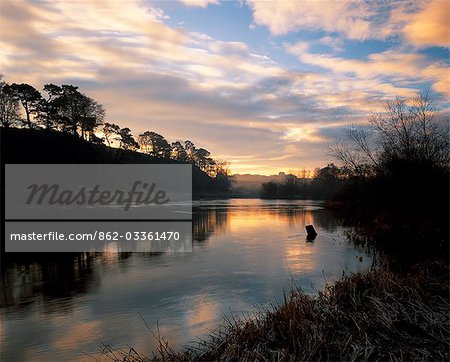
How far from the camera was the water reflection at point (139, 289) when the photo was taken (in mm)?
8273

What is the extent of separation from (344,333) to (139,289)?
24.9 feet

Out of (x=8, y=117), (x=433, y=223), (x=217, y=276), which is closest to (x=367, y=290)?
(x=217, y=276)

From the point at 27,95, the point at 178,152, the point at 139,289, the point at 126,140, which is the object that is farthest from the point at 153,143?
the point at 139,289

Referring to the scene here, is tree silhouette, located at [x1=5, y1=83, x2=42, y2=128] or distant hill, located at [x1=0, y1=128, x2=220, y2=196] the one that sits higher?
tree silhouette, located at [x1=5, y1=83, x2=42, y2=128]

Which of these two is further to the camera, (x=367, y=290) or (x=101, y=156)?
(x=101, y=156)

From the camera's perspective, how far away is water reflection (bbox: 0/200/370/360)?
8.27 metres

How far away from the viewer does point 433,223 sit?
65.3ft

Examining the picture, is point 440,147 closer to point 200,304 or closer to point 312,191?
point 200,304

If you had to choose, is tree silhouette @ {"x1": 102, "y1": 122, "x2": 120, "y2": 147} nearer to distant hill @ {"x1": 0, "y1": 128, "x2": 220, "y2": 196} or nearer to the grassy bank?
distant hill @ {"x1": 0, "y1": 128, "x2": 220, "y2": 196}

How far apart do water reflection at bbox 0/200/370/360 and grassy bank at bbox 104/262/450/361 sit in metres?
1.12

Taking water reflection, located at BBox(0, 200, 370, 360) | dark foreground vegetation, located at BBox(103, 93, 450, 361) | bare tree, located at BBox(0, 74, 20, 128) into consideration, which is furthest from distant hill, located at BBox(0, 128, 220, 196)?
dark foreground vegetation, located at BBox(103, 93, 450, 361)

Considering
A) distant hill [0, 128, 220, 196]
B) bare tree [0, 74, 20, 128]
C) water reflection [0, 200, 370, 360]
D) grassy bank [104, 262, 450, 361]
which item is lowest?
water reflection [0, 200, 370, 360]

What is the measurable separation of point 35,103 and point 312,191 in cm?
8018

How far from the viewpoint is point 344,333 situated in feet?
22.6
